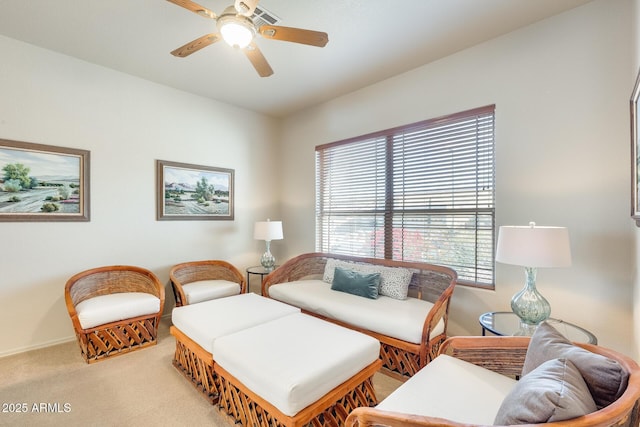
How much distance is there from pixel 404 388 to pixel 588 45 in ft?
8.79

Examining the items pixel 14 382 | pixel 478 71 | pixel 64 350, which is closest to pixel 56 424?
pixel 14 382

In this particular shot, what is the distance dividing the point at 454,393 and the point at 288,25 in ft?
8.94

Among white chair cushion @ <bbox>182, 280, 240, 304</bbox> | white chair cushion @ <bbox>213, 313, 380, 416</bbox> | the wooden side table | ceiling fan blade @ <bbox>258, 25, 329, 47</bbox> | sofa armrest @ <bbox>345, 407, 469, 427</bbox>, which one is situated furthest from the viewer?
the wooden side table

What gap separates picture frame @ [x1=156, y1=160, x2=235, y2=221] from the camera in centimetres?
345

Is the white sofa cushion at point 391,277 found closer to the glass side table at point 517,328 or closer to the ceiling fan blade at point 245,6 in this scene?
the glass side table at point 517,328

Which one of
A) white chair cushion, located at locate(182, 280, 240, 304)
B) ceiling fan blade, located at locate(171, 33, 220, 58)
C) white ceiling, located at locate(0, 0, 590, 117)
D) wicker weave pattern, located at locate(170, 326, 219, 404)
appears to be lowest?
wicker weave pattern, located at locate(170, 326, 219, 404)

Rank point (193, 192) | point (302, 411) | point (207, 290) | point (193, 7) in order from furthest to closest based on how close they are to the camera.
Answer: point (193, 192) → point (207, 290) → point (193, 7) → point (302, 411)

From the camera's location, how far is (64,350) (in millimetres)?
2666

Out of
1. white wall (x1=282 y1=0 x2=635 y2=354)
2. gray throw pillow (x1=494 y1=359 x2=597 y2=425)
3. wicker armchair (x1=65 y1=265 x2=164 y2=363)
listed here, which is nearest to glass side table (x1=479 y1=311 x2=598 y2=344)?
white wall (x1=282 y1=0 x2=635 y2=354)

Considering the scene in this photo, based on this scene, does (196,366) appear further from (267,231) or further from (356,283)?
(267,231)

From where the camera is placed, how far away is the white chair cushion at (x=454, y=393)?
1146 mm

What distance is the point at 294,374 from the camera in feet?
4.70

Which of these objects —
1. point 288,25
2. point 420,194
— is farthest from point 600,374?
point 288,25

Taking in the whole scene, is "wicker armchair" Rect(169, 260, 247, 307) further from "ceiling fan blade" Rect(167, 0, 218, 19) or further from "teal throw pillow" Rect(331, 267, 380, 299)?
"ceiling fan blade" Rect(167, 0, 218, 19)
